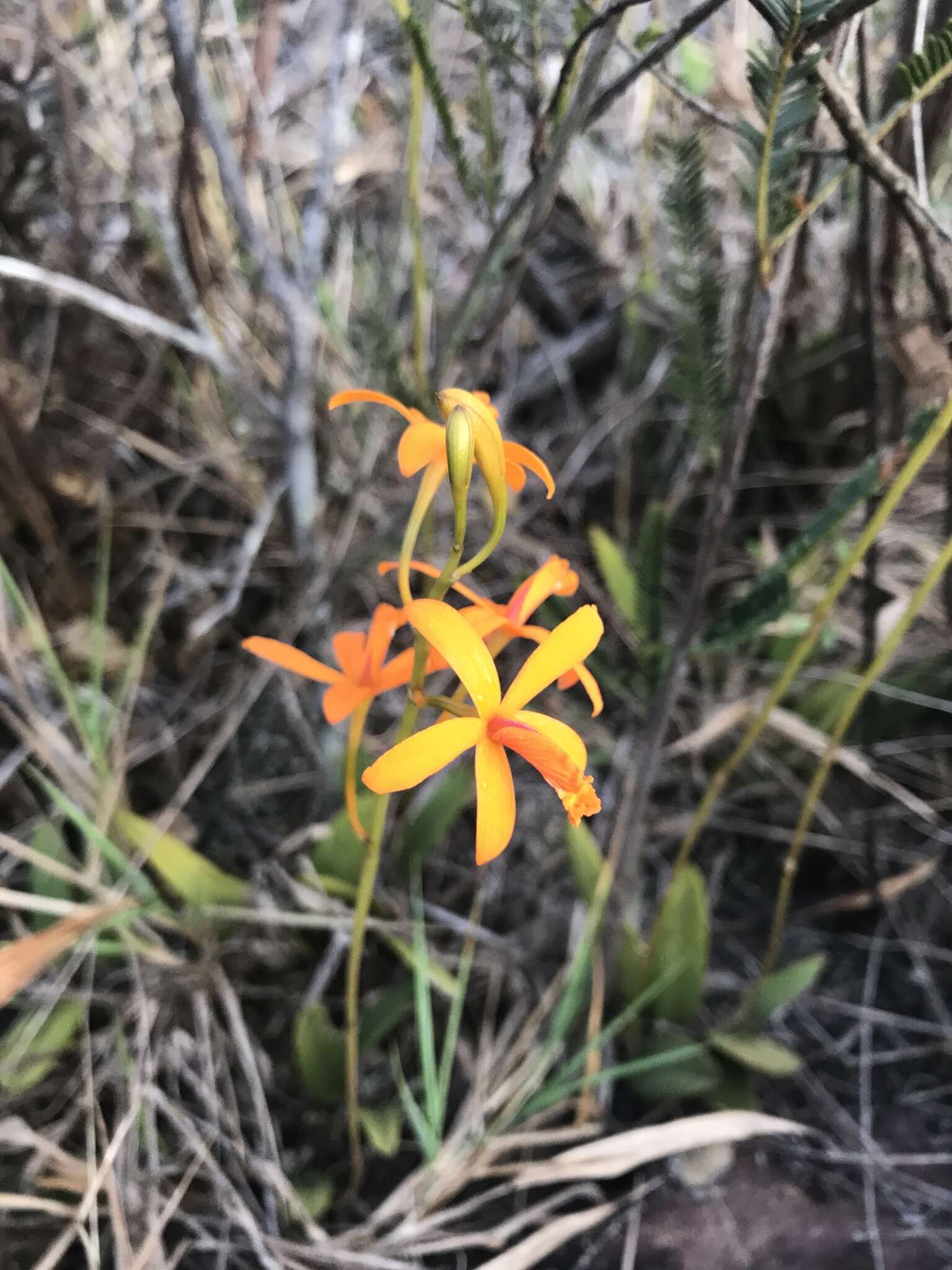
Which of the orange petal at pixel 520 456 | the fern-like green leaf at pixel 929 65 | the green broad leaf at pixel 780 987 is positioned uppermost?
the fern-like green leaf at pixel 929 65

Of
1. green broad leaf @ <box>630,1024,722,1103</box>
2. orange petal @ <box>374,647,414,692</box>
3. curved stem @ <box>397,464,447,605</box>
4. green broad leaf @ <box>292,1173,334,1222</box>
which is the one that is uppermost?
curved stem @ <box>397,464,447,605</box>

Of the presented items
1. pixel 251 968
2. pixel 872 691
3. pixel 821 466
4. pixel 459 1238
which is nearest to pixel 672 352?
pixel 821 466

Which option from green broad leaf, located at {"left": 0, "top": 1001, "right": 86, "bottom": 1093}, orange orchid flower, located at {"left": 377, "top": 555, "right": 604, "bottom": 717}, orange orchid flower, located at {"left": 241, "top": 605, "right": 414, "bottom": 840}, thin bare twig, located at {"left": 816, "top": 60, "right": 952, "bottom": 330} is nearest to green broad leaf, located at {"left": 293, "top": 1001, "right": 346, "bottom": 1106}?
green broad leaf, located at {"left": 0, "top": 1001, "right": 86, "bottom": 1093}

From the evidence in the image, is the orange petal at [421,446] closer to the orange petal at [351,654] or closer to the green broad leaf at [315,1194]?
the orange petal at [351,654]

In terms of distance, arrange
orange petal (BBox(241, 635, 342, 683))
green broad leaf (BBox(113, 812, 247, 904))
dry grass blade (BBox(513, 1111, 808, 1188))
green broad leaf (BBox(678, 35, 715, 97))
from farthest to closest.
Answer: green broad leaf (BBox(678, 35, 715, 97)) < green broad leaf (BBox(113, 812, 247, 904)) < dry grass blade (BBox(513, 1111, 808, 1188)) < orange petal (BBox(241, 635, 342, 683))

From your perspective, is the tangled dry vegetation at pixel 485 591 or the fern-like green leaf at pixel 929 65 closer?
the fern-like green leaf at pixel 929 65

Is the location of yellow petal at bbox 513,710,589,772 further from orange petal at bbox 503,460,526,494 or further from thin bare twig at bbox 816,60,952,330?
thin bare twig at bbox 816,60,952,330

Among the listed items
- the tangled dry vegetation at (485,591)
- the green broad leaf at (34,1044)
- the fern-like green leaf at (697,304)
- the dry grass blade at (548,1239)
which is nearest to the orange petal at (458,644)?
the tangled dry vegetation at (485,591)
